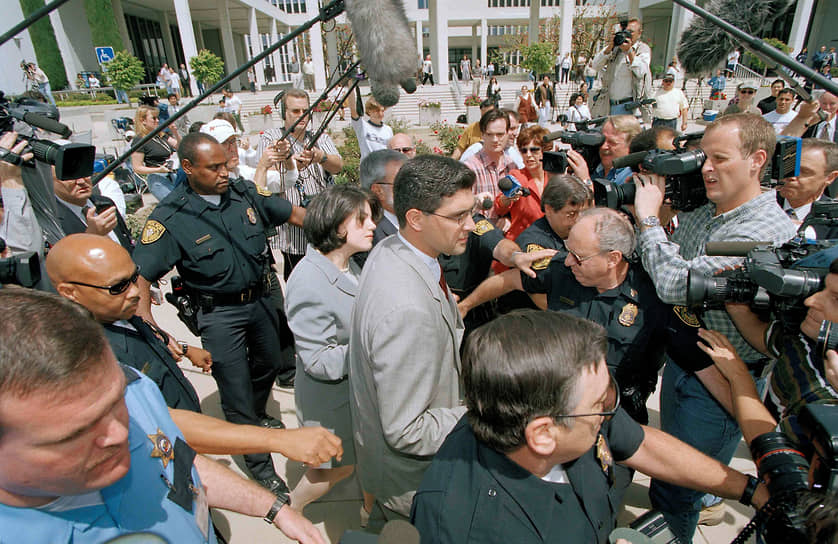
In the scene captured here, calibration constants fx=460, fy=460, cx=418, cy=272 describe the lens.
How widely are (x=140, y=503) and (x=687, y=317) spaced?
2.15m

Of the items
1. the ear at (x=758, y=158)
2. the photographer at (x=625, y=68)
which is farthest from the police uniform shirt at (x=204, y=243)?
the photographer at (x=625, y=68)

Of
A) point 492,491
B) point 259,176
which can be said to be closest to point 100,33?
point 259,176

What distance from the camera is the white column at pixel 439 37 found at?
80.6ft

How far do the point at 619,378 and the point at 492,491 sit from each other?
50.3 inches

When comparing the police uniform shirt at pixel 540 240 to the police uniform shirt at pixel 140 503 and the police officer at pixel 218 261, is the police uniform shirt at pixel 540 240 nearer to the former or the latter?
the police officer at pixel 218 261

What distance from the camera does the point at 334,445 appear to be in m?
1.65

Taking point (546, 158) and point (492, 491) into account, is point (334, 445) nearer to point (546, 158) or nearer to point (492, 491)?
point (492, 491)

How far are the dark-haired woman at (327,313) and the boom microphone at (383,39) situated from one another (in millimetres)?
656

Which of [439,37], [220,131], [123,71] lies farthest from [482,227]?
[439,37]

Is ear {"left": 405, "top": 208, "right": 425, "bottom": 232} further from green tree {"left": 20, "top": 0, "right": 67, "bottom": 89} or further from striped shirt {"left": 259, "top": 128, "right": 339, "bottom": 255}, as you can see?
green tree {"left": 20, "top": 0, "right": 67, "bottom": 89}

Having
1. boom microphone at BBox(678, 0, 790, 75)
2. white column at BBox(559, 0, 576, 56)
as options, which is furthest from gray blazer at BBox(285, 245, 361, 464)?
white column at BBox(559, 0, 576, 56)

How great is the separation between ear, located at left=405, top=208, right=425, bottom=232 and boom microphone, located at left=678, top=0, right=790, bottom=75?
1986 mm

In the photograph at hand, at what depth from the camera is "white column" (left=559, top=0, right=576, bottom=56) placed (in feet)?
83.7

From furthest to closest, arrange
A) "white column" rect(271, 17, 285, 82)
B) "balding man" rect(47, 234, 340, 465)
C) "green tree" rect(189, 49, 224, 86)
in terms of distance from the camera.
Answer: "white column" rect(271, 17, 285, 82) → "green tree" rect(189, 49, 224, 86) → "balding man" rect(47, 234, 340, 465)
